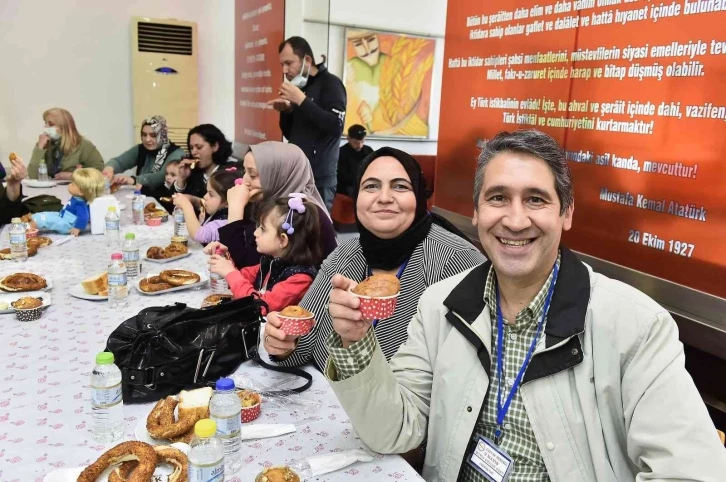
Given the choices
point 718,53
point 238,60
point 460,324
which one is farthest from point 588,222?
point 238,60

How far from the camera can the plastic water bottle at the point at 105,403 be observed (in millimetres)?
1517

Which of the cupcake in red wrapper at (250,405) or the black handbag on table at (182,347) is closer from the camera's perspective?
the cupcake in red wrapper at (250,405)

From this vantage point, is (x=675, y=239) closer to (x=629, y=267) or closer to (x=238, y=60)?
(x=629, y=267)

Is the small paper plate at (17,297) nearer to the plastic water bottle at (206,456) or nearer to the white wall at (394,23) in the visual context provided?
the plastic water bottle at (206,456)

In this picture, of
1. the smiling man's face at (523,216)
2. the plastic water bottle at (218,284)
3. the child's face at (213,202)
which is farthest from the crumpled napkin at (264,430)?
the child's face at (213,202)

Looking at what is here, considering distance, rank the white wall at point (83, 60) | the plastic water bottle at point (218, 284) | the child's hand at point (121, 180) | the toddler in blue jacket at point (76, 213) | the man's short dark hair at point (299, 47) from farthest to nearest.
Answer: the white wall at point (83, 60) → the child's hand at point (121, 180) → the man's short dark hair at point (299, 47) → the toddler in blue jacket at point (76, 213) → the plastic water bottle at point (218, 284)

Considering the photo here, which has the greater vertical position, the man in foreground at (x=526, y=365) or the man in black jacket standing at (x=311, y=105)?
the man in black jacket standing at (x=311, y=105)

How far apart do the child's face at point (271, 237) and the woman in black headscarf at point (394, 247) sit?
38cm

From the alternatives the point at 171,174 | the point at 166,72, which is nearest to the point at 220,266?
the point at 171,174

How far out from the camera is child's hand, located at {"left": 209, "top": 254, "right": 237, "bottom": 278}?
2727 mm

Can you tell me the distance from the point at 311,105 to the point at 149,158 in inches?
100

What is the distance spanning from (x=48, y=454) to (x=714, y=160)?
246 cm

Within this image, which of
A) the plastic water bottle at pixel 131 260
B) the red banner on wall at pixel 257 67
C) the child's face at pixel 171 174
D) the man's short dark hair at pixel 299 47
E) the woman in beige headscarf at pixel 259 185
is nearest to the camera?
the plastic water bottle at pixel 131 260

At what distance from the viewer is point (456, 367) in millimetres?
1524
